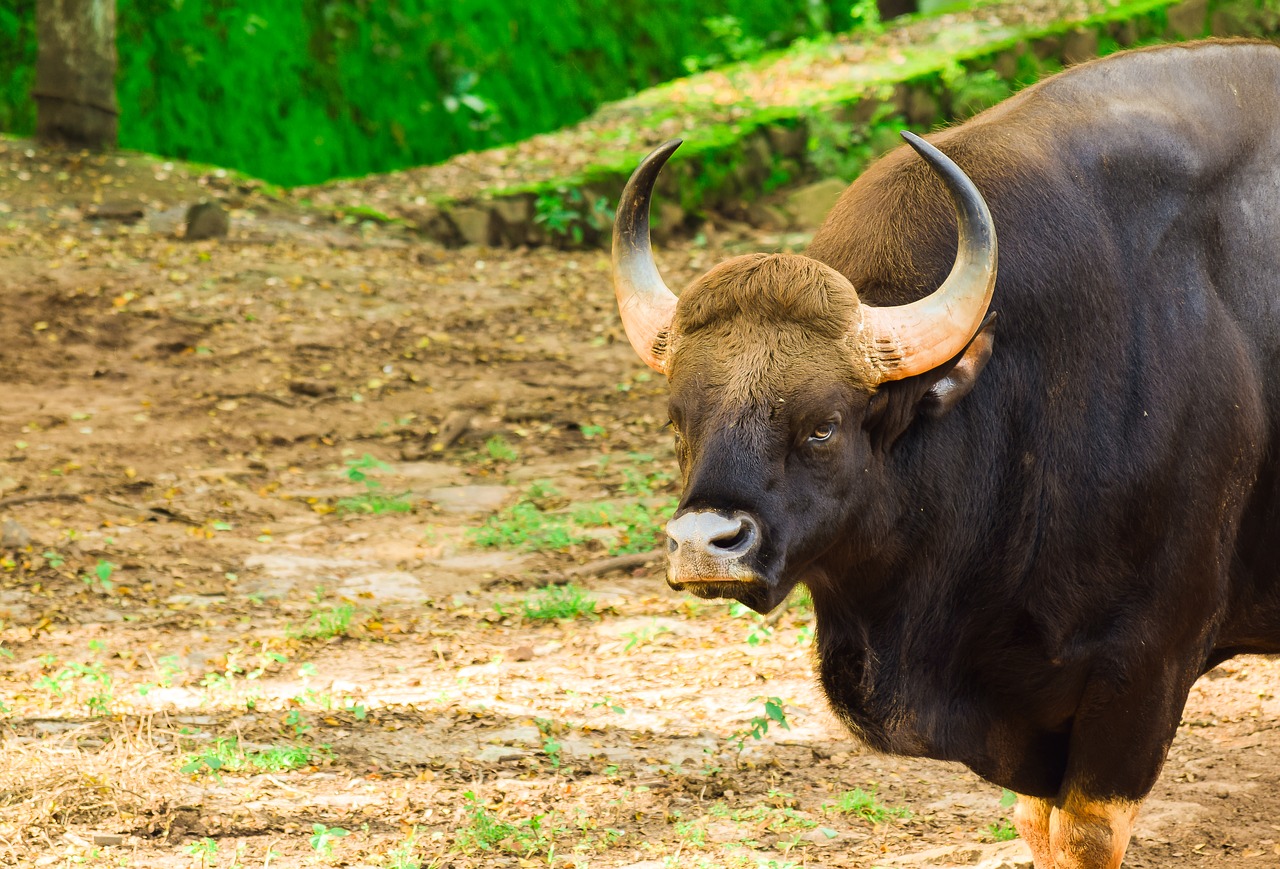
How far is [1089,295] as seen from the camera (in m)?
3.81

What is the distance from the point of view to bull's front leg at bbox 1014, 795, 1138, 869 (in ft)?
13.2

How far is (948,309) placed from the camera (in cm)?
349

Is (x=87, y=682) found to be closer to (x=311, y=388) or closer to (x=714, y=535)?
(x=714, y=535)

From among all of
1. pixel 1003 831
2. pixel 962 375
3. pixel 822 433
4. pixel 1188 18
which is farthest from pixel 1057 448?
pixel 1188 18

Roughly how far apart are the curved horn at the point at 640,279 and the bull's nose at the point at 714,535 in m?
0.65

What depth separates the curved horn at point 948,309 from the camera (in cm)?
348

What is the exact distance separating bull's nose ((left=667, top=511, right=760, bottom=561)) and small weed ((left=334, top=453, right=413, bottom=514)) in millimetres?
4671

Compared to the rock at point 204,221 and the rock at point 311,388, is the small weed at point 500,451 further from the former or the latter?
the rock at point 204,221

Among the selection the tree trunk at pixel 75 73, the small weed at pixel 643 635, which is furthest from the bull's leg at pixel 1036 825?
the tree trunk at pixel 75 73

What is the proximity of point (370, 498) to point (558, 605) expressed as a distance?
73.2 inches

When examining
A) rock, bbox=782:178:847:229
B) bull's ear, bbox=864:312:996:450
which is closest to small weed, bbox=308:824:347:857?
bull's ear, bbox=864:312:996:450

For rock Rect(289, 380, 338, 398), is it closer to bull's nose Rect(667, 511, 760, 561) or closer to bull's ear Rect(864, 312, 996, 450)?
bull's ear Rect(864, 312, 996, 450)

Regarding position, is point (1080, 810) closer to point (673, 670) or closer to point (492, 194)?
point (673, 670)

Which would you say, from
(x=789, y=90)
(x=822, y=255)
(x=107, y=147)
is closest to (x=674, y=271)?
(x=789, y=90)
